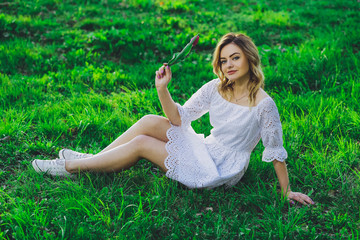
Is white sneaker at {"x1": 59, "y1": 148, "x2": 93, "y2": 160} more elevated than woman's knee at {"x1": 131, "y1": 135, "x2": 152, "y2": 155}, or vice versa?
woman's knee at {"x1": 131, "y1": 135, "x2": 152, "y2": 155}

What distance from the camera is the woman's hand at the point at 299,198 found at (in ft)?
8.69

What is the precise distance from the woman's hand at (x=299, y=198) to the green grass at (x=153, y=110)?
85 mm

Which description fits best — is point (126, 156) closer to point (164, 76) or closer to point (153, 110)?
point (164, 76)

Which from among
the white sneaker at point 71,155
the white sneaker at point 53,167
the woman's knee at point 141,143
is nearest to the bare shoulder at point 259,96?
the woman's knee at point 141,143

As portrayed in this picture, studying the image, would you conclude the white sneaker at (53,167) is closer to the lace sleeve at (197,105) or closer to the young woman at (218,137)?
the young woman at (218,137)

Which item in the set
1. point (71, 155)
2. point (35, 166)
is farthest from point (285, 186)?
point (35, 166)

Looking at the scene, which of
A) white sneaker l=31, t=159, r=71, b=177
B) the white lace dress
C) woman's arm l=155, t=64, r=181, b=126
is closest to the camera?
the white lace dress

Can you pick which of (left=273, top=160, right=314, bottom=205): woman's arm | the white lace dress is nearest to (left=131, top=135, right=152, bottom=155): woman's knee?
the white lace dress

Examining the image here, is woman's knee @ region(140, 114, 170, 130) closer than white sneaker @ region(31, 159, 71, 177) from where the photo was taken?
No

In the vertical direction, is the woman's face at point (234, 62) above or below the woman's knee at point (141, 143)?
above

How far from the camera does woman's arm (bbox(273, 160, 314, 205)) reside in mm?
2641

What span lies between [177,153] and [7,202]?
137cm

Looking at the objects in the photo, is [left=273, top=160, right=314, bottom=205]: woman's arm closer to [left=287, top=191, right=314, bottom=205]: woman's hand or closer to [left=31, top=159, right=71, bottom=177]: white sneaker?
[left=287, top=191, right=314, bottom=205]: woman's hand

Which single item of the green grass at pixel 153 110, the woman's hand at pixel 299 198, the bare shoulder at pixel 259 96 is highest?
the bare shoulder at pixel 259 96
